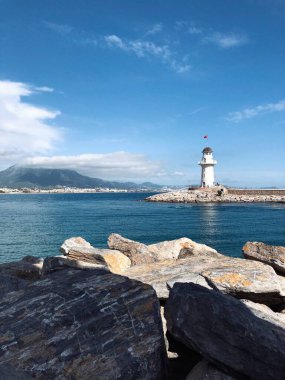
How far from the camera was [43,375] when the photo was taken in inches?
187

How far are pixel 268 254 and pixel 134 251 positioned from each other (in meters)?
5.24

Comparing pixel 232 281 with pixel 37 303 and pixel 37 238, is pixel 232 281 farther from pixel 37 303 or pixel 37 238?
pixel 37 238

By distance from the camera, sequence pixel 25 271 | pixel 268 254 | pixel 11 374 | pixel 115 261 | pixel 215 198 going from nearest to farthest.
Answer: pixel 11 374, pixel 268 254, pixel 25 271, pixel 115 261, pixel 215 198

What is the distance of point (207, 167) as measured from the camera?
11494cm

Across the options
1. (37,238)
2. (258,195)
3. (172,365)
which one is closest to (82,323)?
(172,365)

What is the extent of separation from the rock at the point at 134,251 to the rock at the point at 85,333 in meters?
6.95

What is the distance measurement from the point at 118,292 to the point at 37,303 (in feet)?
4.70

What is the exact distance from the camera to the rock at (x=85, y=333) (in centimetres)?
489

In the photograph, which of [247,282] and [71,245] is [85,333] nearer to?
[247,282]

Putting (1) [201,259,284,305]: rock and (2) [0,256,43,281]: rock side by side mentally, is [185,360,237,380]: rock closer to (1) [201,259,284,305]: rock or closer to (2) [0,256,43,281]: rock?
(1) [201,259,284,305]: rock

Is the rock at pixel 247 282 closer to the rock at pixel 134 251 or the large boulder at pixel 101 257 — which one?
the large boulder at pixel 101 257

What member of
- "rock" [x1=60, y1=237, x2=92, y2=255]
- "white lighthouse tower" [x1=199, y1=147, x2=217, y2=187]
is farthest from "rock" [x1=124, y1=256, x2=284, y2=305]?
"white lighthouse tower" [x1=199, y1=147, x2=217, y2=187]

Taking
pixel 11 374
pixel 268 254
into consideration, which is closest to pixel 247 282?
pixel 268 254

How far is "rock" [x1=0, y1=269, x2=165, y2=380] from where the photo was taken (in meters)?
4.89
